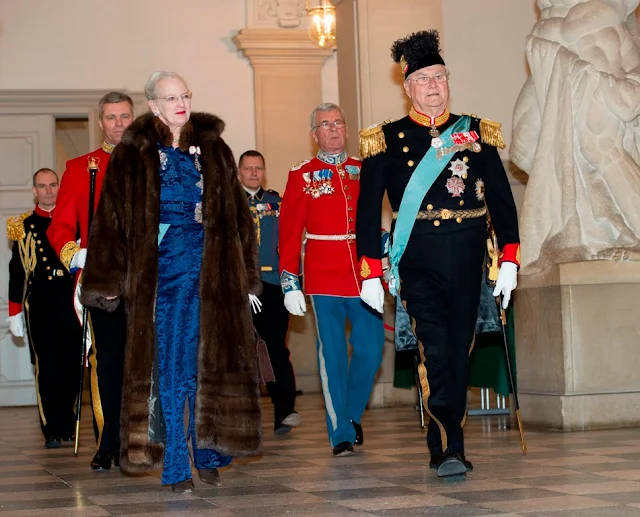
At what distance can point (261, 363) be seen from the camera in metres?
5.44

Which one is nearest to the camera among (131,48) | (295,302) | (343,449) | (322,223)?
(343,449)

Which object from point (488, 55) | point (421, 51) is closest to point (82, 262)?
point (421, 51)

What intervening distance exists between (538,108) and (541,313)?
1259mm

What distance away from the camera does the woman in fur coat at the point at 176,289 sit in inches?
193

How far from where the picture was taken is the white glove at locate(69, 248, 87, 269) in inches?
223

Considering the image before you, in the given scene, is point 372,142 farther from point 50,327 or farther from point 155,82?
point 50,327

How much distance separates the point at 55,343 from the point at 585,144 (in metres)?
3.51

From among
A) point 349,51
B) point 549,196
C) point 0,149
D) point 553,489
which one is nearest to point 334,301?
point 549,196

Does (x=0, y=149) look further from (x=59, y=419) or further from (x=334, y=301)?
(x=334, y=301)

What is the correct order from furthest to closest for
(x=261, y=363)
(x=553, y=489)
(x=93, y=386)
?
(x=93, y=386)
(x=261, y=363)
(x=553, y=489)

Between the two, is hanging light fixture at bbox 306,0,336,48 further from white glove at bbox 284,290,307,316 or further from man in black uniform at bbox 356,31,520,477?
man in black uniform at bbox 356,31,520,477

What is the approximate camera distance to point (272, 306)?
8.51 metres

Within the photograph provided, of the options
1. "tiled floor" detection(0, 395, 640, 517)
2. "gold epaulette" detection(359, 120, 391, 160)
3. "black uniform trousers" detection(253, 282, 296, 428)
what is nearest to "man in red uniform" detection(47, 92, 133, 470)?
"tiled floor" detection(0, 395, 640, 517)

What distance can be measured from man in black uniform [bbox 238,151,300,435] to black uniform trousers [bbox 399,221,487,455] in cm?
265
